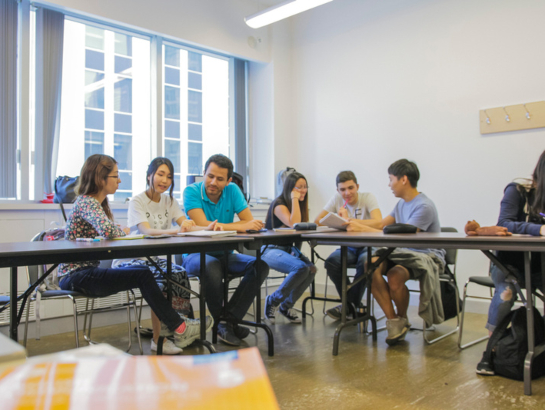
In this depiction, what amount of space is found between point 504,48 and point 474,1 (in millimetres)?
502

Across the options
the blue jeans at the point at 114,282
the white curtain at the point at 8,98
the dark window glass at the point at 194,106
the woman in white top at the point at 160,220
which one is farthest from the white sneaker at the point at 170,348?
the dark window glass at the point at 194,106

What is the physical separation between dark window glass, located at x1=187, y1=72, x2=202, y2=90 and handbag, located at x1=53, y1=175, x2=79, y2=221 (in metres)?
1.77

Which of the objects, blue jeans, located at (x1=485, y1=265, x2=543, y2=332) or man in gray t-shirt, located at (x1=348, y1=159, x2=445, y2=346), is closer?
blue jeans, located at (x1=485, y1=265, x2=543, y2=332)

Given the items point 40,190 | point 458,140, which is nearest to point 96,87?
point 40,190

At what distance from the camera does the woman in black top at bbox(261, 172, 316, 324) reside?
10.2ft

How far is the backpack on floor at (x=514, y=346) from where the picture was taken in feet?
6.72

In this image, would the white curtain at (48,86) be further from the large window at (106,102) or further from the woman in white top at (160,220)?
the woman in white top at (160,220)

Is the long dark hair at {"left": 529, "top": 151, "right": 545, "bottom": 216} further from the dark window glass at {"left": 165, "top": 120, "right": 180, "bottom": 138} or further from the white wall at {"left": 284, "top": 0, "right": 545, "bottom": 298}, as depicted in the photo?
the dark window glass at {"left": 165, "top": 120, "right": 180, "bottom": 138}

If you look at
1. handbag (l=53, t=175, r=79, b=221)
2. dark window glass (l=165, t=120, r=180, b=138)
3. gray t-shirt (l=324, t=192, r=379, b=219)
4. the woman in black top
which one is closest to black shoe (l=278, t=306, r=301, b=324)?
the woman in black top

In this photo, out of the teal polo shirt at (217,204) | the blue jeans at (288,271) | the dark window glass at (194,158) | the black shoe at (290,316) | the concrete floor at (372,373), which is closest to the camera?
the concrete floor at (372,373)

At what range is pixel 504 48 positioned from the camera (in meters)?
3.56

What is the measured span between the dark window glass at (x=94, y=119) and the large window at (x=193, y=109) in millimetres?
640

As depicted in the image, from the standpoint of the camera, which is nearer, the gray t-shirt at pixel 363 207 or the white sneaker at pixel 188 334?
the white sneaker at pixel 188 334

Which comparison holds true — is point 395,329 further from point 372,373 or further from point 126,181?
point 126,181
